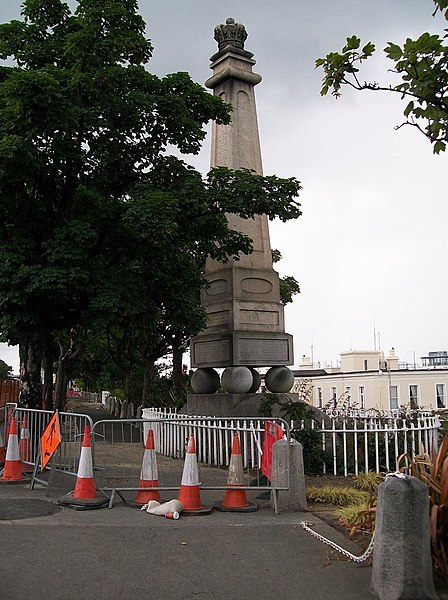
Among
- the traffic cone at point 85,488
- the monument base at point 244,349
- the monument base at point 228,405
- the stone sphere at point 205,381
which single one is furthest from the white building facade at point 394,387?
the traffic cone at point 85,488

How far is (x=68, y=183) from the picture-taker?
13.2 meters

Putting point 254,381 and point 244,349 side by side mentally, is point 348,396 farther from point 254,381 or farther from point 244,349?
point 244,349

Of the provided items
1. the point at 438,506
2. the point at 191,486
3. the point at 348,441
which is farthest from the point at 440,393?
the point at 438,506

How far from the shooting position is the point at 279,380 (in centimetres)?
1465

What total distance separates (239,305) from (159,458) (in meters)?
3.59

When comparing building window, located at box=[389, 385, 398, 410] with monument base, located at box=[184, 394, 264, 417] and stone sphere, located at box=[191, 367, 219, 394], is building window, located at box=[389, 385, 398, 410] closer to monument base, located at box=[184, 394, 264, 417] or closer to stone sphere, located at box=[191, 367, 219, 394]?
stone sphere, located at box=[191, 367, 219, 394]

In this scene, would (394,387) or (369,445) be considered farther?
(394,387)

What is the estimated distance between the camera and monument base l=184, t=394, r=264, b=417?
1379 cm

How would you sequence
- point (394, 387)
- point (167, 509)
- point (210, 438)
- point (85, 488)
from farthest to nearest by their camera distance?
point (394, 387)
point (210, 438)
point (85, 488)
point (167, 509)

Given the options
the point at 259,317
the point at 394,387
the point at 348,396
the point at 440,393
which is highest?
the point at 259,317

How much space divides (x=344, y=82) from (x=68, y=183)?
26.6 feet

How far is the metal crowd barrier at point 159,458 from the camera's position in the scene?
8914 millimetres

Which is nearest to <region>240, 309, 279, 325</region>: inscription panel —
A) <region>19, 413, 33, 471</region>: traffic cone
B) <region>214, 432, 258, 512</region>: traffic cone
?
<region>19, 413, 33, 471</region>: traffic cone

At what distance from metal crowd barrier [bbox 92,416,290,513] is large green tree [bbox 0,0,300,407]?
7.34 ft
